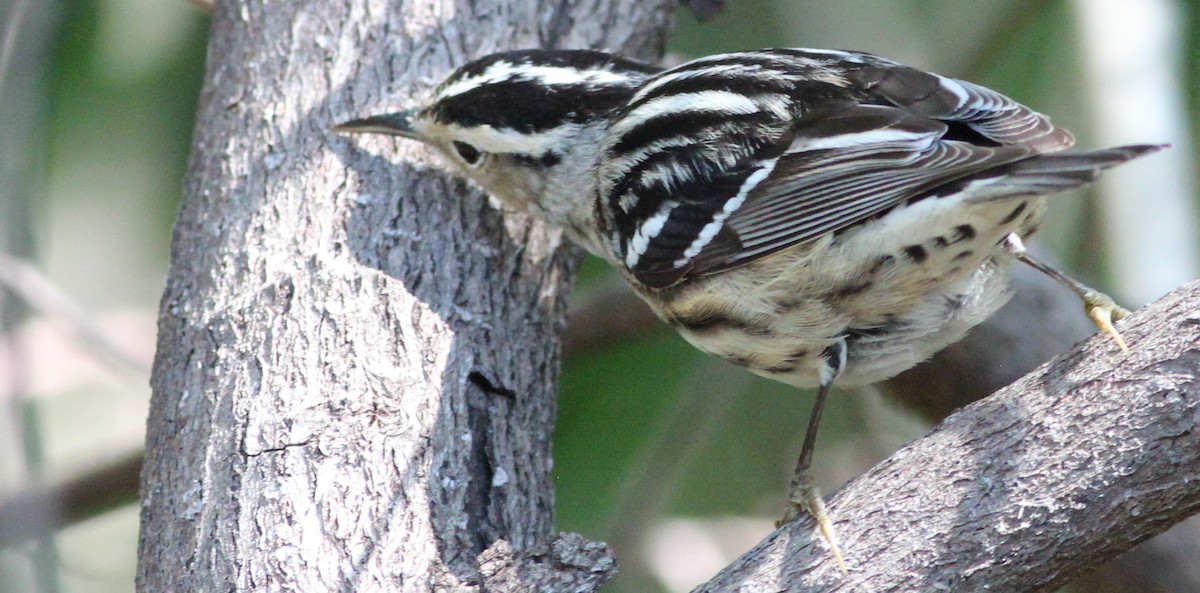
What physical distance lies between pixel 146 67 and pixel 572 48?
2327mm

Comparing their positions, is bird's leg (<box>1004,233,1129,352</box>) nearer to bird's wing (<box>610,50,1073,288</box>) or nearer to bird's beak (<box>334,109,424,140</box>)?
bird's wing (<box>610,50,1073,288</box>)

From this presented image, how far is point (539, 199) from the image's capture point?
3596mm

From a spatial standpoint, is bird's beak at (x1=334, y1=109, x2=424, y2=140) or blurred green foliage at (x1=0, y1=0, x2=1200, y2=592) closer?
bird's beak at (x1=334, y1=109, x2=424, y2=140)

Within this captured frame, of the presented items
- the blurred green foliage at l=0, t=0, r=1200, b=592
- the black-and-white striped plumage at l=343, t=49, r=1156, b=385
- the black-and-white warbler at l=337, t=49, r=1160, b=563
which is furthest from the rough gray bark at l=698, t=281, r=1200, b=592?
the blurred green foliage at l=0, t=0, r=1200, b=592

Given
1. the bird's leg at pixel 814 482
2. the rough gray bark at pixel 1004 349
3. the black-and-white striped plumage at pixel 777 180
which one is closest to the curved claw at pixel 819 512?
the bird's leg at pixel 814 482

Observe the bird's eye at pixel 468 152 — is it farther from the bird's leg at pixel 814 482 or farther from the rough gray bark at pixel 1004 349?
the rough gray bark at pixel 1004 349

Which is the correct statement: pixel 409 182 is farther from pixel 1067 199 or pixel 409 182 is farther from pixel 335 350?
pixel 1067 199

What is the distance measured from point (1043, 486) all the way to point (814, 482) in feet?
2.01

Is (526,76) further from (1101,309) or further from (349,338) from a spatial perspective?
(1101,309)

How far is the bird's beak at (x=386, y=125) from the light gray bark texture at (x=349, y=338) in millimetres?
72

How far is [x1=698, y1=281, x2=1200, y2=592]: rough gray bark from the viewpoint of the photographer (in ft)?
7.30

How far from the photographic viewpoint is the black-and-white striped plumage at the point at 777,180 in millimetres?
2744

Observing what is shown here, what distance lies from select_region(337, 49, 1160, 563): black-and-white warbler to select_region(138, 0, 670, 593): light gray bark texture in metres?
0.21

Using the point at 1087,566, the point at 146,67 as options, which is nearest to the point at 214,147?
the point at 146,67
